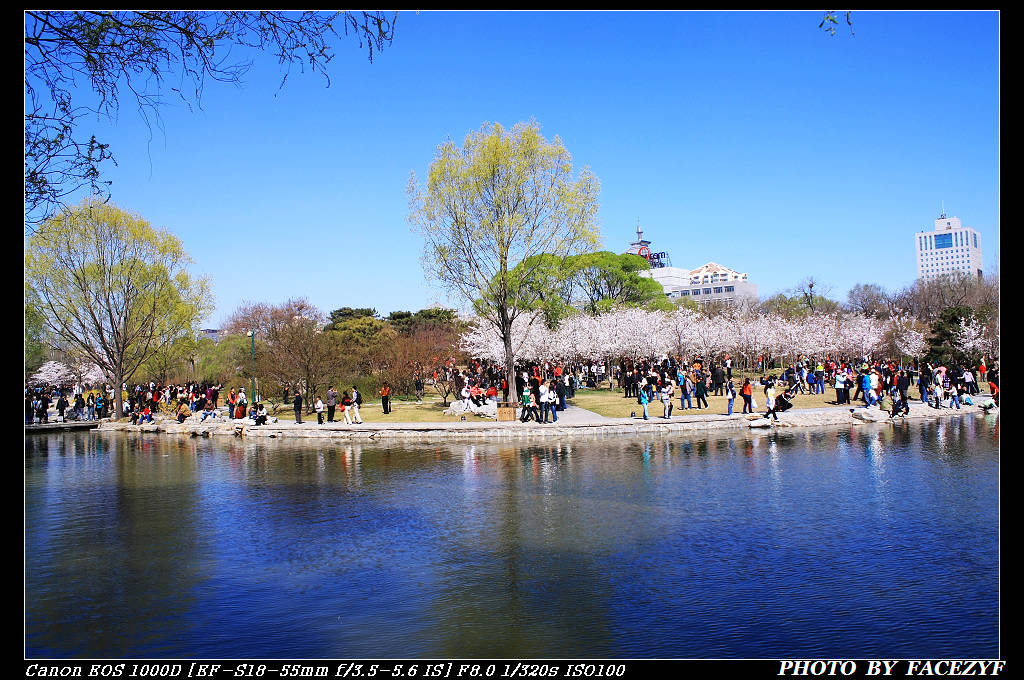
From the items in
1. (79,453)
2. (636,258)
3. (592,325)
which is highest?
(636,258)

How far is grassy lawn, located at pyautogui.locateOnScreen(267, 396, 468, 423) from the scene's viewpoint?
29.2 metres

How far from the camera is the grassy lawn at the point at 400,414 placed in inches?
1151

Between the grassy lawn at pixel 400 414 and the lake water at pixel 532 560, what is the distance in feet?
39.5

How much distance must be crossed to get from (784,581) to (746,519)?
2.97m

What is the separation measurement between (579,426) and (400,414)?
10.3 meters

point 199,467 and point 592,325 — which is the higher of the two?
point 592,325

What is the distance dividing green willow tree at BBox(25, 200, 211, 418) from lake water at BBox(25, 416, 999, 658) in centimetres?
2254

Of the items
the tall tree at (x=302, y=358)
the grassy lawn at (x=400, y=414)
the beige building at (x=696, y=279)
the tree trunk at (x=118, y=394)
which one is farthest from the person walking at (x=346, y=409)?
the beige building at (x=696, y=279)

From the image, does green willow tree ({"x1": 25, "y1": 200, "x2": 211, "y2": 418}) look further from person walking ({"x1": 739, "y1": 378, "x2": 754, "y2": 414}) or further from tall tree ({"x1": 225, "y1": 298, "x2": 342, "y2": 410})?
person walking ({"x1": 739, "y1": 378, "x2": 754, "y2": 414})

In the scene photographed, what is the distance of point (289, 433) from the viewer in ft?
87.6

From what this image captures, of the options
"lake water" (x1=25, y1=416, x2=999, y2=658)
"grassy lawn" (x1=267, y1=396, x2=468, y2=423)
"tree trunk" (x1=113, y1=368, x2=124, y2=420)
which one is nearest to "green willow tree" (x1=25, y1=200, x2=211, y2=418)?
"tree trunk" (x1=113, y1=368, x2=124, y2=420)

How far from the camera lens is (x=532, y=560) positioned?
891 centimetres
